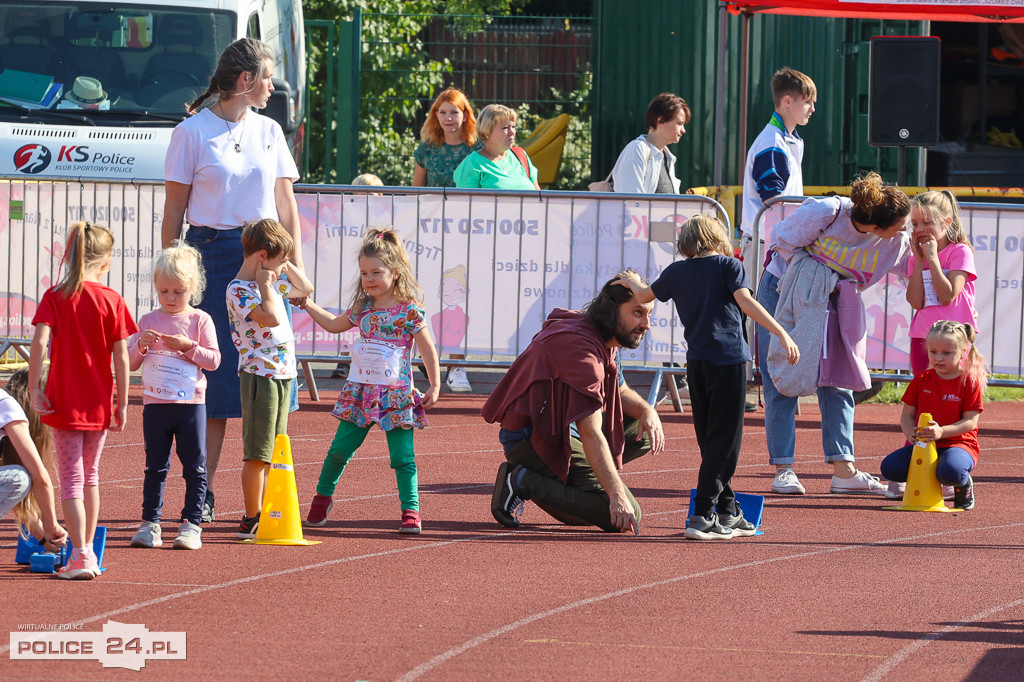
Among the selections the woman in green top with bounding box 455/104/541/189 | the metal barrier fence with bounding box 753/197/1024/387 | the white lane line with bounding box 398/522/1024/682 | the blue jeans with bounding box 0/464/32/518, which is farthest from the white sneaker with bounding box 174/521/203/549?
the metal barrier fence with bounding box 753/197/1024/387

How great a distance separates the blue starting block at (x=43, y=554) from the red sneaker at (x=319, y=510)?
112 cm

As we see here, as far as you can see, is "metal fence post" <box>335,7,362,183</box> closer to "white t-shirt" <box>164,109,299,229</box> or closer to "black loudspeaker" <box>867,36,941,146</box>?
"black loudspeaker" <box>867,36,941,146</box>

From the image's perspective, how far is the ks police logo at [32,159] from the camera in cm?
1327

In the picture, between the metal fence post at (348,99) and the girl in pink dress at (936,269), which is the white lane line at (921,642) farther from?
the metal fence post at (348,99)

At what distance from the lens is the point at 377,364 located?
23.3 ft

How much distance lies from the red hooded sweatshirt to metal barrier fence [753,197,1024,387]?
13.3 feet

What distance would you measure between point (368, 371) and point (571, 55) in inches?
485

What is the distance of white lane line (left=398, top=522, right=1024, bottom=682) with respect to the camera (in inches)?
196

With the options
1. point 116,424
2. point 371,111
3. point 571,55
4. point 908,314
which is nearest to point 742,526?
point 116,424

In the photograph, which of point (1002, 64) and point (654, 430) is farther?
point (1002, 64)

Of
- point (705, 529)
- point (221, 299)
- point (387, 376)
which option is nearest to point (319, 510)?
point (387, 376)

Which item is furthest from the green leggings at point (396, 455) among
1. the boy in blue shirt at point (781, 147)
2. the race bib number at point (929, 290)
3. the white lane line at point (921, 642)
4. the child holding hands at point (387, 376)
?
the boy in blue shirt at point (781, 147)

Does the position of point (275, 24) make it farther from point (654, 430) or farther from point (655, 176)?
point (654, 430)

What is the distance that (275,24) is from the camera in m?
15.9
